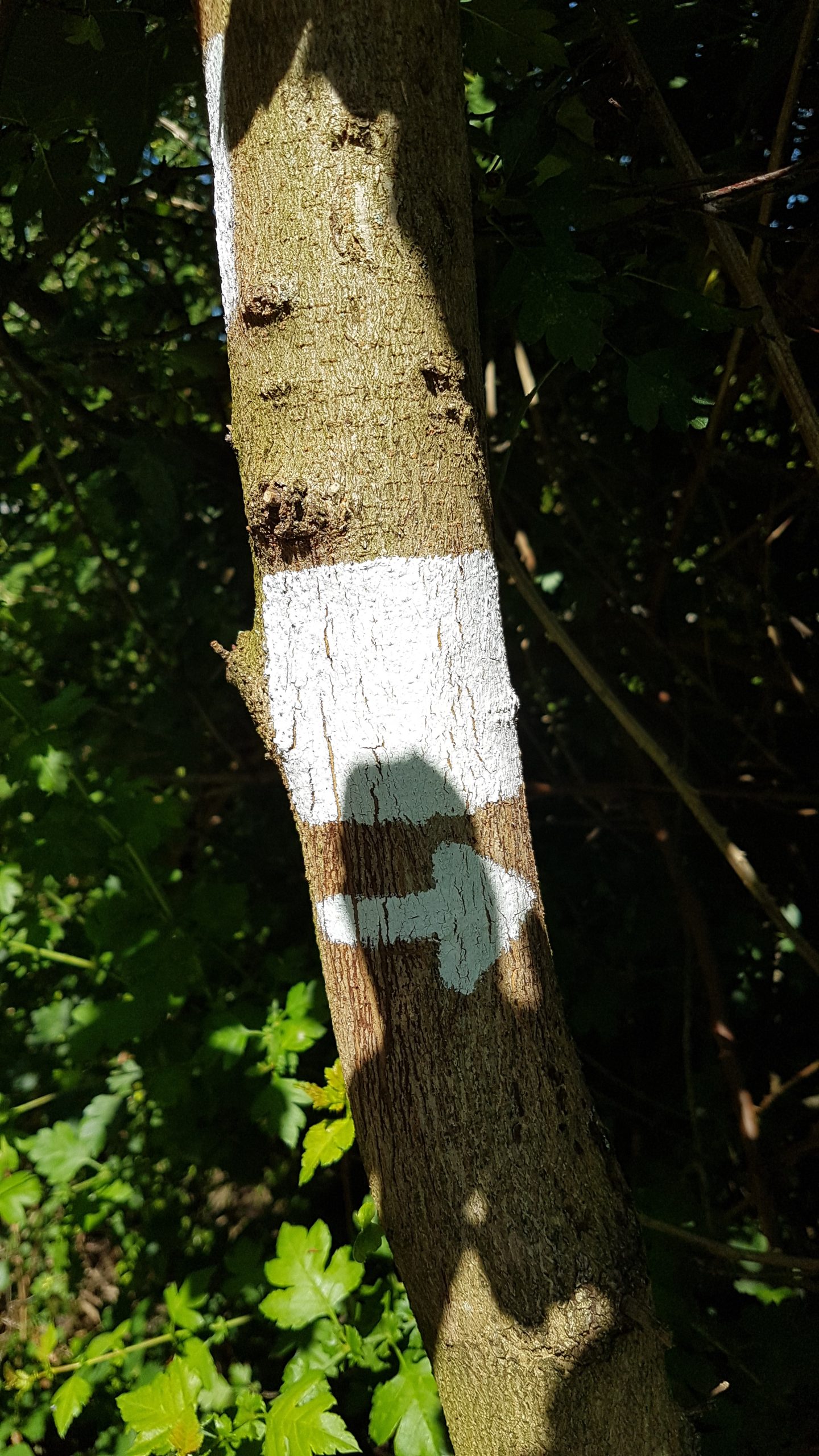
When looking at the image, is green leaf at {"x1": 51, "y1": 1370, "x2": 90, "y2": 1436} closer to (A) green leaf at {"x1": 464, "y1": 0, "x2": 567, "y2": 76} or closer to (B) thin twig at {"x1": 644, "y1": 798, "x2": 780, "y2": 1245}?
(B) thin twig at {"x1": 644, "y1": 798, "x2": 780, "y2": 1245}

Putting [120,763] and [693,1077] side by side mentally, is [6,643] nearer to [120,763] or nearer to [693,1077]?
[120,763]

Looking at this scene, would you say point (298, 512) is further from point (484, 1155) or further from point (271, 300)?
point (484, 1155)

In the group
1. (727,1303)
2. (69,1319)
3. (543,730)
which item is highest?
(543,730)

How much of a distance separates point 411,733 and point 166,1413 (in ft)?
4.45

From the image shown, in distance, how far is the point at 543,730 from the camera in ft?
8.87

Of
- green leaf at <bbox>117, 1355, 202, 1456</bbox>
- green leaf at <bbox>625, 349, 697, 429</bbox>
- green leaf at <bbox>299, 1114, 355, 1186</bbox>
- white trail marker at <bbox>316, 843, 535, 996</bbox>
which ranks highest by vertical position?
green leaf at <bbox>625, 349, 697, 429</bbox>

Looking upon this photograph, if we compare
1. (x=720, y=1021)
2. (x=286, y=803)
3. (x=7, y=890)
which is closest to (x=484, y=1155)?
(x=720, y=1021)

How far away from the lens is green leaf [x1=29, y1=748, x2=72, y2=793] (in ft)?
6.61

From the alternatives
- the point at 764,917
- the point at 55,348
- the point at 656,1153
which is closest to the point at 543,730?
the point at 764,917

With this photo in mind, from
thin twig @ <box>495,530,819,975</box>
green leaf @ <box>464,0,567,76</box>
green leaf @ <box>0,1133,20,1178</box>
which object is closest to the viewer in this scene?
green leaf @ <box>464,0,567,76</box>

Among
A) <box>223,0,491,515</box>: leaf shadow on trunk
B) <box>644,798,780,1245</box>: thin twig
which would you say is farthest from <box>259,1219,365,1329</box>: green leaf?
<box>223,0,491,515</box>: leaf shadow on trunk

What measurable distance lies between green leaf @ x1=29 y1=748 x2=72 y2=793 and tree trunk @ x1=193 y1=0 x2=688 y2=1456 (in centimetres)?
119

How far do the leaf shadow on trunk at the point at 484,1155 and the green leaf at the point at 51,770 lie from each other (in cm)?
124

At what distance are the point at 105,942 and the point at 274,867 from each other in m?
0.88
